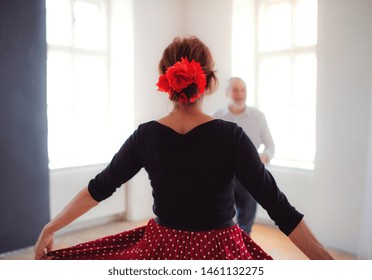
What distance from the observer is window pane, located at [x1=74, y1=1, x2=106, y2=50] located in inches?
157

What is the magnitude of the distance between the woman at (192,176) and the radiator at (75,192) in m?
2.49

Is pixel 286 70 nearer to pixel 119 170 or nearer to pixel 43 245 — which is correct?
pixel 119 170

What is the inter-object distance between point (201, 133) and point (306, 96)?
3023mm

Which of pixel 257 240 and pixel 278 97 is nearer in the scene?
pixel 257 240

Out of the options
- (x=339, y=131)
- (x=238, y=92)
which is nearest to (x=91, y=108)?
(x=238, y=92)

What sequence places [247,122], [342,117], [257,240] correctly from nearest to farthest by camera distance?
[247,122], [342,117], [257,240]

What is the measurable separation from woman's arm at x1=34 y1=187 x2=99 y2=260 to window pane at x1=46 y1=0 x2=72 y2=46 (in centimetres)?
297

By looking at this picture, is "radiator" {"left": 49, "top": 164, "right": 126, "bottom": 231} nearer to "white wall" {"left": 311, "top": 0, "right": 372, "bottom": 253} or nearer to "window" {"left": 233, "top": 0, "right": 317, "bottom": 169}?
"window" {"left": 233, "top": 0, "right": 317, "bottom": 169}

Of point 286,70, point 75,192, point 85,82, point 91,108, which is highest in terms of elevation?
point 286,70

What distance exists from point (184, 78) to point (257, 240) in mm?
2730

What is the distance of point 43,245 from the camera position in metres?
1.18

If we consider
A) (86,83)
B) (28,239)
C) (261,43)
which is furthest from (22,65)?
(261,43)

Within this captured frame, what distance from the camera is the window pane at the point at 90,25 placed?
398 cm
